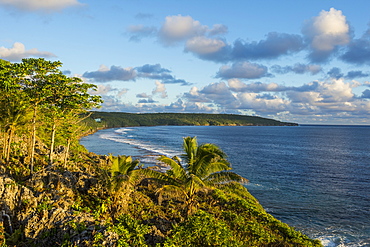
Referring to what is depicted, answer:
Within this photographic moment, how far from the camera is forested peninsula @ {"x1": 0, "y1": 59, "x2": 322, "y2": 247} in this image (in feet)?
45.5

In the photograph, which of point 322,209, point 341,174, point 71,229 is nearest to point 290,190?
point 322,209

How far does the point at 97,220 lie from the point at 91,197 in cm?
529

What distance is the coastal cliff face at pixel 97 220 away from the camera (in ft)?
43.8

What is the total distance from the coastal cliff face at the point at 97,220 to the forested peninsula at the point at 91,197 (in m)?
0.05

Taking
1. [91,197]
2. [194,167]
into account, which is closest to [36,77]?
[91,197]

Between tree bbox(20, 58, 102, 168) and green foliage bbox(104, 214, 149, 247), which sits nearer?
green foliage bbox(104, 214, 149, 247)

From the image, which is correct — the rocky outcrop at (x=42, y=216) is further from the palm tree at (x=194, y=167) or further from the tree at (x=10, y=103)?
the palm tree at (x=194, y=167)

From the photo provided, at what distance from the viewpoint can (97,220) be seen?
15.0m

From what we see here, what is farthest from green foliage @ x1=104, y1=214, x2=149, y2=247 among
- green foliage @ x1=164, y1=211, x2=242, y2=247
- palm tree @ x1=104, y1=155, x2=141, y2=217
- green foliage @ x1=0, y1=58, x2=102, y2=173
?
green foliage @ x1=0, y1=58, x2=102, y2=173

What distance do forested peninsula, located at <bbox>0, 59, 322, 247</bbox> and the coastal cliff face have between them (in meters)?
0.05

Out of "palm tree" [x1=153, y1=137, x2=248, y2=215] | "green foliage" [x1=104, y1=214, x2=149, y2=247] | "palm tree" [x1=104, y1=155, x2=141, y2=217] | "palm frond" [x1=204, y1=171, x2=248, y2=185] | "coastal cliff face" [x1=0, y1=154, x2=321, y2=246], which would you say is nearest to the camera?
"green foliage" [x1=104, y1=214, x2=149, y2=247]

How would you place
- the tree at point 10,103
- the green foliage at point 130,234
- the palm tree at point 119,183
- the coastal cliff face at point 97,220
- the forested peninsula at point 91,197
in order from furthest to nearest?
the tree at point 10,103, the palm tree at point 119,183, the forested peninsula at point 91,197, the coastal cliff face at point 97,220, the green foliage at point 130,234

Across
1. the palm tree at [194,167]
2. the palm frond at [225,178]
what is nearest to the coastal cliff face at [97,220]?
the palm tree at [194,167]

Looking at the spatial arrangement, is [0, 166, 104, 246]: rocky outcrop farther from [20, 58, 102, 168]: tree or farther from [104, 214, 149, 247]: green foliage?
[20, 58, 102, 168]: tree
